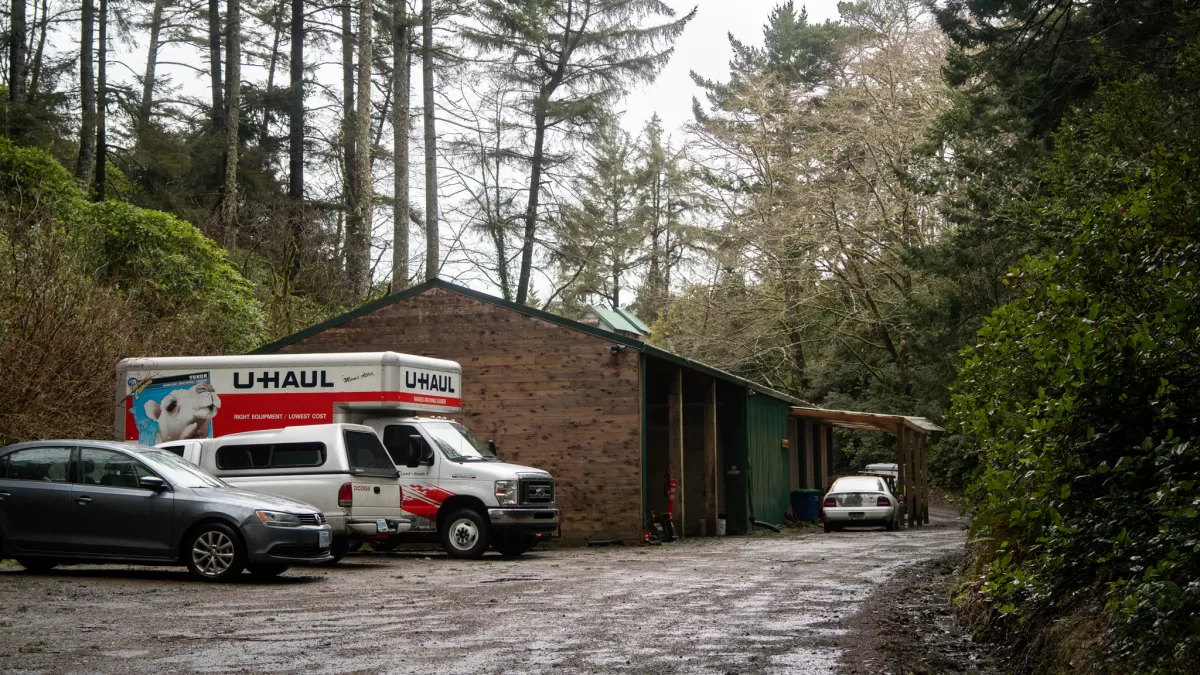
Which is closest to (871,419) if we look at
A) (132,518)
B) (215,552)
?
(215,552)

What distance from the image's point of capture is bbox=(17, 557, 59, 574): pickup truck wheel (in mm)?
14164

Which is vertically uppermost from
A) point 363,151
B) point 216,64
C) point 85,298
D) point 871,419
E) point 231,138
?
point 216,64

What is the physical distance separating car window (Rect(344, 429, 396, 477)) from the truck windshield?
3.59 ft

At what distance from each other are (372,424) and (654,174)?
4169 cm

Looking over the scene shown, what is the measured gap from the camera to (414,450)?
729 inches

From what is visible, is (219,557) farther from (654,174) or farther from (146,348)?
(654,174)

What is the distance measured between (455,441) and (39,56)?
2233 centimetres

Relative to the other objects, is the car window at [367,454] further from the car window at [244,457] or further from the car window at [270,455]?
the car window at [244,457]

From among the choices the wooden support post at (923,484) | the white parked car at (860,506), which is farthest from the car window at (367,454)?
the wooden support post at (923,484)

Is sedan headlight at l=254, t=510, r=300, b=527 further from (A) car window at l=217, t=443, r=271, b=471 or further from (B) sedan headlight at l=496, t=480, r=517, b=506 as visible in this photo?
(B) sedan headlight at l=496, t=480, r=517, b=506

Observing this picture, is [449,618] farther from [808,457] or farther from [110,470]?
[808,457]

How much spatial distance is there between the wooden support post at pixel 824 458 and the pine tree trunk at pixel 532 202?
11.5 m

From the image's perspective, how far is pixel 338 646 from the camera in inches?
333

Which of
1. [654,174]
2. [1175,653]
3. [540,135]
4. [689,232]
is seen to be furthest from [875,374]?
[1175,653]
